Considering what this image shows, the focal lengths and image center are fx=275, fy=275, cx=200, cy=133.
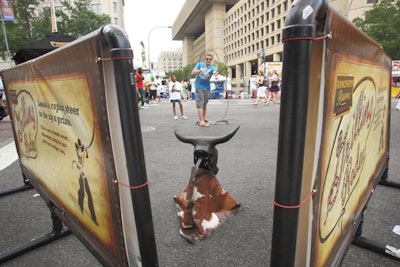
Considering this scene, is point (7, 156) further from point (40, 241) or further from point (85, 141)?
point (85, 141)

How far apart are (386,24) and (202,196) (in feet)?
91.0

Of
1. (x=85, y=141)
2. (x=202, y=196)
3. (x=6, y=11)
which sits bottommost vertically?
(x=202, y=196)

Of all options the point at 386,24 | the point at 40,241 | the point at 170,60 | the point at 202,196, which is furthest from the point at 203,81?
the point at 170,60

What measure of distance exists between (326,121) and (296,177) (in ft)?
0.86

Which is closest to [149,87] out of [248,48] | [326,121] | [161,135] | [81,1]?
[81,1]

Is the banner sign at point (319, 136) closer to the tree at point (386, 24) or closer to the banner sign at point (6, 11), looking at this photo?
the banner sign at point (6, 11)

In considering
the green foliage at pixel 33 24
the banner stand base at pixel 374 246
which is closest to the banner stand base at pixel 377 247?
the banner stand base at pixel 374 246

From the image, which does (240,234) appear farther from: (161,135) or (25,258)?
(161,135)

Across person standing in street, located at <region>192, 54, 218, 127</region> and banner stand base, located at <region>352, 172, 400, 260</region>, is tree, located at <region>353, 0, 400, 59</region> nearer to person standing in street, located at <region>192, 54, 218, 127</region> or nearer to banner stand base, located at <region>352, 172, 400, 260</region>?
person standing in street, located at <region>192, 54, 218, 127</region>

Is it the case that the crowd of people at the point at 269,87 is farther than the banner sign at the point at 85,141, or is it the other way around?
the crowd of people at the point at 269,87

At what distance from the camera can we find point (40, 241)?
2.40 meters

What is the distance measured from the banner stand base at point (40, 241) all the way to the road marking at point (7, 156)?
2.81m

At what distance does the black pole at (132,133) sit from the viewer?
1103 millimetres

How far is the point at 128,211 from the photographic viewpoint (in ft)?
4.25
